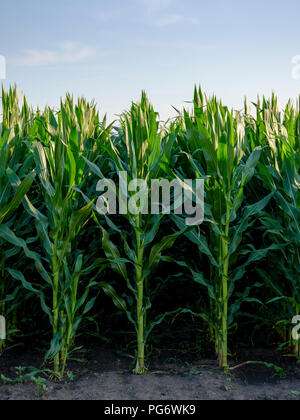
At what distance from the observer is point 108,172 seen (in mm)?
4098

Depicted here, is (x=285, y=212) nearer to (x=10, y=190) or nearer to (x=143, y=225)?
(x=143, y=225)

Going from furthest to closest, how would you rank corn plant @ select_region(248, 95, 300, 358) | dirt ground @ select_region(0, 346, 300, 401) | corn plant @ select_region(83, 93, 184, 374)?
corn plant @ select_region(248, 95, 300, 358) < corn plant @ select_region(83, 93, 184, 374) < dirt ground @ select_region(0, 346, 300, 401)

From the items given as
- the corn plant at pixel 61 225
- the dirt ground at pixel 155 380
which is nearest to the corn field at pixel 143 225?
the corn plant at pixel 61 225

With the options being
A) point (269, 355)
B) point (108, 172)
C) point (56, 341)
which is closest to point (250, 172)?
point (108, 172)

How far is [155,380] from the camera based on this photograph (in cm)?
330

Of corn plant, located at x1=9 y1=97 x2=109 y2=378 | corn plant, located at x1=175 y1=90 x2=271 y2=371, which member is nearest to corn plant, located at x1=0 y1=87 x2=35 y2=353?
corn plant, located at x1=9 y1=97 x2=109 y2=378

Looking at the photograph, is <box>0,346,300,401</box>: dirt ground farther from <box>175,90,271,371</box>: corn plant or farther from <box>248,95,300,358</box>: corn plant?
<box>248,95,300,358</box>: corn plant

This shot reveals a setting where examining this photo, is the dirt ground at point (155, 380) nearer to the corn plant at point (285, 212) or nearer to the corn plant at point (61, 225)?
the corn plant at point (61, 225)

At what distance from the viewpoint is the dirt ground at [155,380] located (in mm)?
3111

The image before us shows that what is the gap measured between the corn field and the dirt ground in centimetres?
13

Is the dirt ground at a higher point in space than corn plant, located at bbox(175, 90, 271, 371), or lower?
lower

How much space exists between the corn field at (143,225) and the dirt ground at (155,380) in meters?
0.13

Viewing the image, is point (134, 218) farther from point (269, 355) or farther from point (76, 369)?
point (269, 355)

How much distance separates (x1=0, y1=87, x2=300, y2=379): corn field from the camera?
3.25 meters
